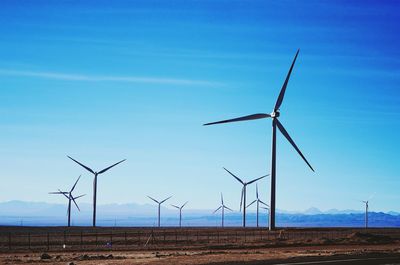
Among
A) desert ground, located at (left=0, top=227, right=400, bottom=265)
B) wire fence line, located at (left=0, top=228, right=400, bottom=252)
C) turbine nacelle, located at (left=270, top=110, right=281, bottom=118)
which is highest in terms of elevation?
turbine nacelle, located at (left=270, top=110, right=281, bottom=118)

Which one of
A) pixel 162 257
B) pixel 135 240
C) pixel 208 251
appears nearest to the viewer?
pixel 162 257

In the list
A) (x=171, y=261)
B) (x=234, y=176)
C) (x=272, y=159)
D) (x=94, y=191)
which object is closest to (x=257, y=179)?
(x=234, y=176)

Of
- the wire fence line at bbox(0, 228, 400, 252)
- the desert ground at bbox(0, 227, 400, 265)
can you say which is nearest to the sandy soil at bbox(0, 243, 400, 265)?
the desert ground at bbox(0, 227, 400, 265)

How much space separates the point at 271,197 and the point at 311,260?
52570 millimetres

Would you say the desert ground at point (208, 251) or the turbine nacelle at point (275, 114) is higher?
the turbine nacelle at point (275, 114)

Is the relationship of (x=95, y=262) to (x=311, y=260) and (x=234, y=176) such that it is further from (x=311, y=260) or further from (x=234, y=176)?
(x=234, y=176)

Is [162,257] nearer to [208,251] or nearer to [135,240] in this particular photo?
[208,251]

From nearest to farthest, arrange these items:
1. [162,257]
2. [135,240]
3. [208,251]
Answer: [162,257] → [208,251] → [135,240]

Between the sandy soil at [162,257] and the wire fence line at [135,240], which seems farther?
the wire fence line at [135,240]

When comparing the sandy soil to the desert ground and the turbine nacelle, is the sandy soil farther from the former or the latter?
the turbine nacelle

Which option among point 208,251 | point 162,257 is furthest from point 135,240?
point 162,257

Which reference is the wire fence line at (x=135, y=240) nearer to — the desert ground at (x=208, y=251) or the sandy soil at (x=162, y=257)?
the desert ground at (x=208, y=251)

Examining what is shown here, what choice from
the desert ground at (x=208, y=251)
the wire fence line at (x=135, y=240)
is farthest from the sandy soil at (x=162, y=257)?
the wire fence line at (x=135, y=240)

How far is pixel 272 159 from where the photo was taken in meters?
97.5
